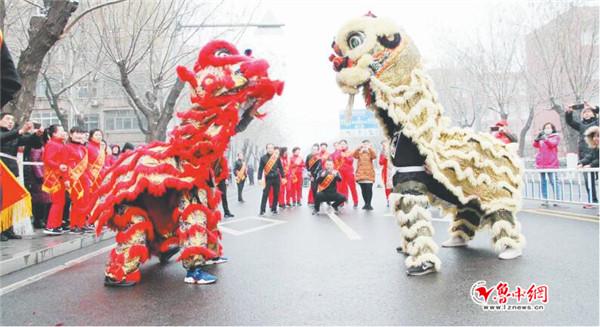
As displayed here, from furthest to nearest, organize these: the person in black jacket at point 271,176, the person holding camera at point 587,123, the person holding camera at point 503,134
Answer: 1. the person in black jacket at point 271,176
2. the person holding camera at point 587,123
3. the person holding camera at point 503,134

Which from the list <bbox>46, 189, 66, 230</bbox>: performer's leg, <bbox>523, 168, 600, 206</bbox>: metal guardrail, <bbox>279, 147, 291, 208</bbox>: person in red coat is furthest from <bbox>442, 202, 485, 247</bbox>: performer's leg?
<bbox>279, 147, 291, 208</bbox>: person in red coat

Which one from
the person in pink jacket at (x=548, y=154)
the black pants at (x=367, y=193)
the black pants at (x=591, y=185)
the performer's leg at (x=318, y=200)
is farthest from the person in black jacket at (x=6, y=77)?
the person in pink jacket at (x=548, y=154)

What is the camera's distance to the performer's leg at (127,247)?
A: 4082 millimetres

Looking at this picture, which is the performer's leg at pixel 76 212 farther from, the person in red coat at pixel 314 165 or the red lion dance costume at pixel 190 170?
the person in red coat at pixel 314 165

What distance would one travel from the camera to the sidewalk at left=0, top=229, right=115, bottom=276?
5.26 m

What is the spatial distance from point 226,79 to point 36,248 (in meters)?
3.86

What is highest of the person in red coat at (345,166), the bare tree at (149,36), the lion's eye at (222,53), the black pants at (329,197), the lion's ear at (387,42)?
the bare tree at (149,36)

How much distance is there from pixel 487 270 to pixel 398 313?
5.08ft

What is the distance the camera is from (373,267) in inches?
184

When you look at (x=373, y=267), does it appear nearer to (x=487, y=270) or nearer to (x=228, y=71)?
(x=487, y=270)

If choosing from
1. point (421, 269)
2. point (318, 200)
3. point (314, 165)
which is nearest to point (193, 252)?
point (421, 269)

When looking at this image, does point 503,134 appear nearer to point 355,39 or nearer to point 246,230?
point 246,230

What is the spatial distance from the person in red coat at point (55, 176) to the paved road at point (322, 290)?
1741mm

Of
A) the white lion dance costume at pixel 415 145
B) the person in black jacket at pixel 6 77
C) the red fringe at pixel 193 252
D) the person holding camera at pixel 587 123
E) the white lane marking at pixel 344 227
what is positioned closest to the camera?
the person in black jacket at pixel 6 77
